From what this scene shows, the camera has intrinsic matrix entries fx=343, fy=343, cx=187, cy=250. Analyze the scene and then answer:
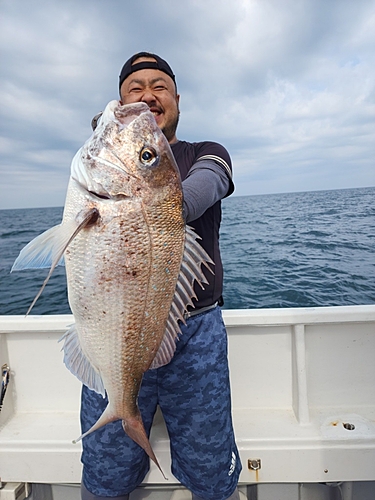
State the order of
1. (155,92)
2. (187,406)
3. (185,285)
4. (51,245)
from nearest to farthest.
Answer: (51,245), (185,285), (187,406), (155,92)

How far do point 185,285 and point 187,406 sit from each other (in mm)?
895

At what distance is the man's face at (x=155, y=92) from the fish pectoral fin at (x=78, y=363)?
1.36 meters

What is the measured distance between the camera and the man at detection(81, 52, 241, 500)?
1989mm

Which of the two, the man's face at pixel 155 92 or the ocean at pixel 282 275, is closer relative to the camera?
the man's face at pixel 155 92

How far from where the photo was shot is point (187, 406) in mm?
2004

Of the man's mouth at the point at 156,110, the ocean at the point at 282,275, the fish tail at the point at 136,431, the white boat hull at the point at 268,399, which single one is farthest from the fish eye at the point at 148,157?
the ocean at the point at 282,275

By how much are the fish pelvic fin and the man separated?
0.86m

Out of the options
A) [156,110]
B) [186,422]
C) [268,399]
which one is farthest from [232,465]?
[156,110]

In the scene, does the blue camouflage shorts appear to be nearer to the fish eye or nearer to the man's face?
the fish eye

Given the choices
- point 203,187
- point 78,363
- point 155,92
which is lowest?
point 78,363

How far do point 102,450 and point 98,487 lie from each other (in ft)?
0.85

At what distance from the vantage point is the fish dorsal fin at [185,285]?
150cm

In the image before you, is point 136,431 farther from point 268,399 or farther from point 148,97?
point 268,399

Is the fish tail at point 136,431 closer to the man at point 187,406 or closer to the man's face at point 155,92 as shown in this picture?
the man at point 187,406
